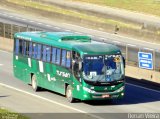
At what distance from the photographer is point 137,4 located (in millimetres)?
76312

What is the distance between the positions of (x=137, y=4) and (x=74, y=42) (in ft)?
165

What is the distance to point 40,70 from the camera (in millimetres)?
29359

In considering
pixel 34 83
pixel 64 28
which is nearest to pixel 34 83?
pixel 34 83

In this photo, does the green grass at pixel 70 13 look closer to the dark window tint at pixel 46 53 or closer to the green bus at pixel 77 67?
the green bus at pixel 77 67

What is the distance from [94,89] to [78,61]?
1.38 metres

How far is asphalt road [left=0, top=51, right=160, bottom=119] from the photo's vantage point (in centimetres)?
2477

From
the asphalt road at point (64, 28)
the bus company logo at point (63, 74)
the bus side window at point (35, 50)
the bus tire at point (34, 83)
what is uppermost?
the bus side window at point (35, 50)

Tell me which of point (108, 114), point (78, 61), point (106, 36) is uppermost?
point (78, 61)

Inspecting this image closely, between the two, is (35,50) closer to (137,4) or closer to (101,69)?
(101,69)

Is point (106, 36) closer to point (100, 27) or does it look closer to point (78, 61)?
Result: point (100, 27)

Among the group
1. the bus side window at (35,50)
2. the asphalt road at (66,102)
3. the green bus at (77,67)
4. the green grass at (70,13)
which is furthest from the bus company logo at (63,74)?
the green grass at (70,13)

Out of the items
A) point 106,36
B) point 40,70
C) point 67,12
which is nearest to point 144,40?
point 106,36

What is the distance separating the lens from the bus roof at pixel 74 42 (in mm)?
25891

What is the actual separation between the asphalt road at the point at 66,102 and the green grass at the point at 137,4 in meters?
40.7
